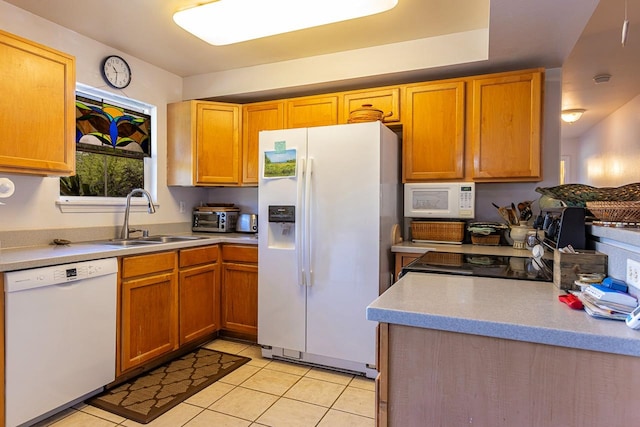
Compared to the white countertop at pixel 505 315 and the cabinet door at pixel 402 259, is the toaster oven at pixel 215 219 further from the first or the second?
the white countertop at pixel 505 315

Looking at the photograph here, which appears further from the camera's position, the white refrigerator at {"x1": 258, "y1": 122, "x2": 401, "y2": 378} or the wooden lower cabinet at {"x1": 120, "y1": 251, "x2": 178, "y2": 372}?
the white refrigerator at {"x1": 258, "y1": 122, "x2": 401, "y2": 378}

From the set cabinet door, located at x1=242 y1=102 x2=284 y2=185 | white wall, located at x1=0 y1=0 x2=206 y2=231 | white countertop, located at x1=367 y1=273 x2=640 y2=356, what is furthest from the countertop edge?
cabinet door, located at x1=242 y1=102 x2=284 y2=185

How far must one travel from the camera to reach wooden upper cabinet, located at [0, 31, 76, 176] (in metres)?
2.08

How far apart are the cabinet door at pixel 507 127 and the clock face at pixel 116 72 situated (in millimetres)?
2780

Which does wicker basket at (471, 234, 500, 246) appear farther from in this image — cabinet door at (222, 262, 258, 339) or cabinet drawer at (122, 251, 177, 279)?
cabinet drawer at (122, 251, 177, 279)

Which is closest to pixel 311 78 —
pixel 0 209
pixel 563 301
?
pixel 0 209

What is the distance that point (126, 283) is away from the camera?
95.5 inches

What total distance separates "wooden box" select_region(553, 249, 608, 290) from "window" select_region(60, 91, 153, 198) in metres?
3.13

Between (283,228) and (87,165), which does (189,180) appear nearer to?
(87,165)

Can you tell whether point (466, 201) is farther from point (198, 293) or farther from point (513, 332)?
point (198, 293)

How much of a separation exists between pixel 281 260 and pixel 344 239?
1.75 feet

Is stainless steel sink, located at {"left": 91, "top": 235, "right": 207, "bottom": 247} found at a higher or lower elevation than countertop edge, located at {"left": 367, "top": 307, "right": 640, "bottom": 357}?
higher

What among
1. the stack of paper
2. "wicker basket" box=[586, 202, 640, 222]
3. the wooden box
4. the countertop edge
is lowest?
the countertop edge

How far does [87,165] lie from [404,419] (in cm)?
300
